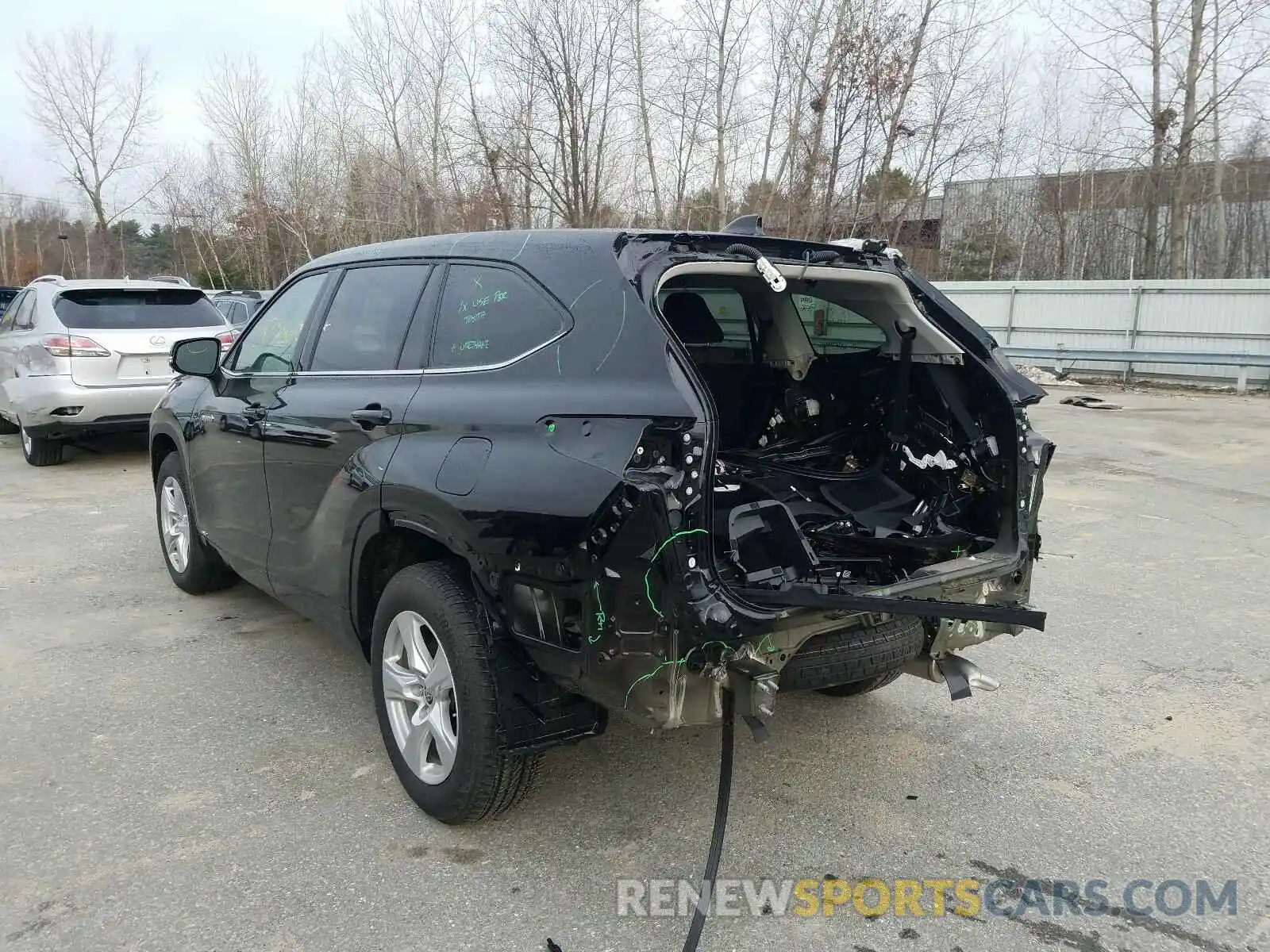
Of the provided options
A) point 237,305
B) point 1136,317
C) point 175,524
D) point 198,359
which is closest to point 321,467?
point 198,359

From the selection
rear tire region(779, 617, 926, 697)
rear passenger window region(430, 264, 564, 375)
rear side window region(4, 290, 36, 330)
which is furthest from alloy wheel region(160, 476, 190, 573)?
rear side window region(4, 290, 36, 330)

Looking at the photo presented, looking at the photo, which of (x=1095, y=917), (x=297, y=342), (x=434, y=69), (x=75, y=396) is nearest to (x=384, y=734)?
(x=297, y=342)

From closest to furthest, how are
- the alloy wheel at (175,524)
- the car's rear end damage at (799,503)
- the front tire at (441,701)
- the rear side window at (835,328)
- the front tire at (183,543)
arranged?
the car's rear end damage at (799,503) < the front tire at (441,701) < the rear side window at (835,328) < the front tire at (183,543) < the alloy wheel at (175,524)

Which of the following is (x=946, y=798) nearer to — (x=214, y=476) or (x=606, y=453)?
(x=606, y=453)

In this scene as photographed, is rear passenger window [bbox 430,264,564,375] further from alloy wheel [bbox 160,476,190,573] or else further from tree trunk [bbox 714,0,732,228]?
tree trunk [bbox 714,0,732,228]

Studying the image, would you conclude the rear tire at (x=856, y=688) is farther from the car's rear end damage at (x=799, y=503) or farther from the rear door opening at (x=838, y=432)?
the rear door opening at (x=838, y=432)

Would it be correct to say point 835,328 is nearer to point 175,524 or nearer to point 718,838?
point 718,838

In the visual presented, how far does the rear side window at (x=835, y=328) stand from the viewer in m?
3.70

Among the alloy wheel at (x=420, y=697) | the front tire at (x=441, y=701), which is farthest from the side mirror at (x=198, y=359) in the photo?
the alloy wheel at (x=420, y=697)

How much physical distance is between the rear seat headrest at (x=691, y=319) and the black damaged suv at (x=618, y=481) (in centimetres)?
1

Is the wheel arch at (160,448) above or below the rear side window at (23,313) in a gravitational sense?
below

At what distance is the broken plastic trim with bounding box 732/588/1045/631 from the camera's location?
8.34 feet

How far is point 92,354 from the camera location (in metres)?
8.62

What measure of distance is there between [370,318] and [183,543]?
8.05 ft
